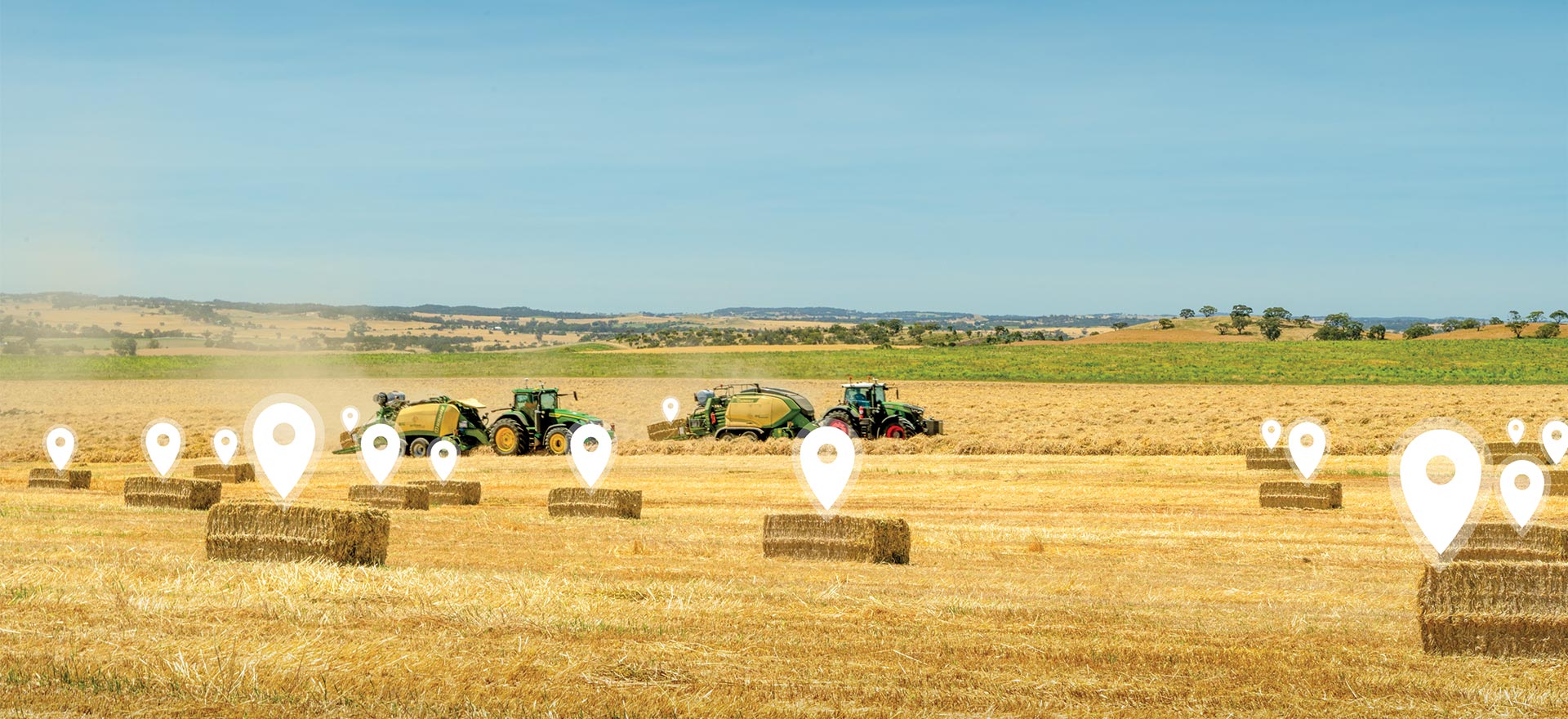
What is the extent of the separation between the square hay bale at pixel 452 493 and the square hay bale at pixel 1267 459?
14.0 meters

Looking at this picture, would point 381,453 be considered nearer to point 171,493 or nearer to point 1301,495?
point 171,493

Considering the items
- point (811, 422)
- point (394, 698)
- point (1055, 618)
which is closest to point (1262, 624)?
point (1055, 618)

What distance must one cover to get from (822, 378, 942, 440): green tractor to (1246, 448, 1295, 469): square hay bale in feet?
27.2

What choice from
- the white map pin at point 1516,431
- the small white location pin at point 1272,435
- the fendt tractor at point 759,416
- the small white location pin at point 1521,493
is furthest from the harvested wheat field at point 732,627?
the white map pin at point 1516,431

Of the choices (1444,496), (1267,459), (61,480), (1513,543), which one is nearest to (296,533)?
(1444,496)

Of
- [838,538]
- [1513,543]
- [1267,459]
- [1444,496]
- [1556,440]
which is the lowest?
[1267,459]

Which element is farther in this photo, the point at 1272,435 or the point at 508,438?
the point at 508,438

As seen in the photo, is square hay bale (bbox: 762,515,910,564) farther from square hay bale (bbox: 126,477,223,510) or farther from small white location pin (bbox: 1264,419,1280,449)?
small white location pin (bbox: 1264,419,1280,449)

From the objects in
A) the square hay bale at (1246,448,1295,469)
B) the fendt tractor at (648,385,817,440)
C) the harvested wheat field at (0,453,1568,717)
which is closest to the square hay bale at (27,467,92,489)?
the harvested wheat field at (0,453,1568,717)

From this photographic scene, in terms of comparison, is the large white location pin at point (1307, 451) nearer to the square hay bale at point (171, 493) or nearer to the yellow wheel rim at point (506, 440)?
the square hay bale at point (171, 493)

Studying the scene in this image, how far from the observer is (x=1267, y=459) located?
2641 centimetres

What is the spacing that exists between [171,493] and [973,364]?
63502 millimetres

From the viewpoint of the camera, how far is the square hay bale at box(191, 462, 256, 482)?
2497 centimetres

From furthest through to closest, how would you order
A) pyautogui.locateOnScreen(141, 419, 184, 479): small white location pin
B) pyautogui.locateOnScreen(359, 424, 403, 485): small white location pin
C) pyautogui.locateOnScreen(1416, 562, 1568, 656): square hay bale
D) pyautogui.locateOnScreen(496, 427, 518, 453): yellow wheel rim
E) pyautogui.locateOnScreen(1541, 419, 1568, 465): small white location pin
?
pyautogui.locateOnScreen(496, 427, 518, 453): yellow wheel rim < pyautogui.locateOnScreen(1541, 419, 1568, 465): small white location pin < pyautogui.locateOnScreen(359, 424, 403, 485): small white location pin < pyautogui.locateOnScreen(141, 419, 184, 479): small white location pin < pyautogui.locateOnScreen(1416, 562, 1568, 656): square hay bale
